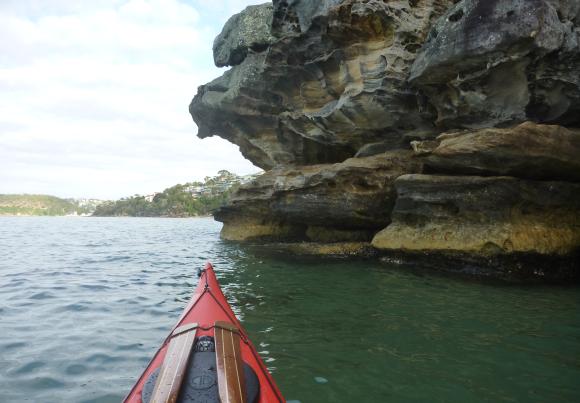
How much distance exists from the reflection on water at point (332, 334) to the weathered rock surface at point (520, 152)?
326cm

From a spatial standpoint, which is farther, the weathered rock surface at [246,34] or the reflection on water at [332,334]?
the weathered rock surface at [246,34]

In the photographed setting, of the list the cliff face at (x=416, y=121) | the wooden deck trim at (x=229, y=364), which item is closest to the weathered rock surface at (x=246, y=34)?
the cliff face at (x=416, y=121)

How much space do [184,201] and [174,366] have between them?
353 ft

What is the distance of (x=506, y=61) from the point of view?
10609 mm

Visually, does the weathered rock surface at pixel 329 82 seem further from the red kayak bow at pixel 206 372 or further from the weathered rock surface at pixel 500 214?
the red kayak bow at pixel 206 372

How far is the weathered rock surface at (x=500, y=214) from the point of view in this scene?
10.5 m

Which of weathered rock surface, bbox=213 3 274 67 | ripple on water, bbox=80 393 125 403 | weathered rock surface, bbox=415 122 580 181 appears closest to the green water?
ripple on water, bbox=80 393 125 403

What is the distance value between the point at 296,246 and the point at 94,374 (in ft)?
41.0

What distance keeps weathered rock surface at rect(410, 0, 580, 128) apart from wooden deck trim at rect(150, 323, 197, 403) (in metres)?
10.7

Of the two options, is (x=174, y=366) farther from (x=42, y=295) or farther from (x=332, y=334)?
(x=42, y=295)

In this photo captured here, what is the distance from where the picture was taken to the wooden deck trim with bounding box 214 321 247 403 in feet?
10.5

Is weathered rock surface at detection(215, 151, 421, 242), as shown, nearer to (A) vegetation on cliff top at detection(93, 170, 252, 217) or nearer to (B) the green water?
(B) the green water

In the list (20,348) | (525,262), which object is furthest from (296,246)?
(20,348)

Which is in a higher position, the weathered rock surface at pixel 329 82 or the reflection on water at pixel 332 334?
the weathered rock surface at pixel 329 82
